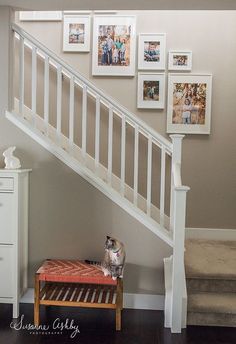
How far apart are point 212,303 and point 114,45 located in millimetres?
2754

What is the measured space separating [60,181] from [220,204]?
1.86m

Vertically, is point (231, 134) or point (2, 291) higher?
point (231, 134)

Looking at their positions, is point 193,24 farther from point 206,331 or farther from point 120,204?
point 206,331

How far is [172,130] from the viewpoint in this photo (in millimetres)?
3617

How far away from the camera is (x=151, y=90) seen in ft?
11.8

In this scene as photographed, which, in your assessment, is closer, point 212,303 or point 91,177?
point 212,303

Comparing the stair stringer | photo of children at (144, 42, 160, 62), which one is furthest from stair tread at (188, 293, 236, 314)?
photo of children at (144, 42, 160, 62)

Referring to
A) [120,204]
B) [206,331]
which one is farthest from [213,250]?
[120,204]

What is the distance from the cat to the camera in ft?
7.89

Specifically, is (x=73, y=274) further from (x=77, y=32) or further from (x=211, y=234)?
(x=77, y=32)

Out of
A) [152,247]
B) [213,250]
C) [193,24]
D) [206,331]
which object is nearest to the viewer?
[206,331]

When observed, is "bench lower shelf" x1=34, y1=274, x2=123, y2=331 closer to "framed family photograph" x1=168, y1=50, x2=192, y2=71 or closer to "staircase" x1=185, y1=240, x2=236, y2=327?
"staircase" x1=185, y1=240, x2=236, y2=327

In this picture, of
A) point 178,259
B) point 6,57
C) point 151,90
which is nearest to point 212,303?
point 178,259
